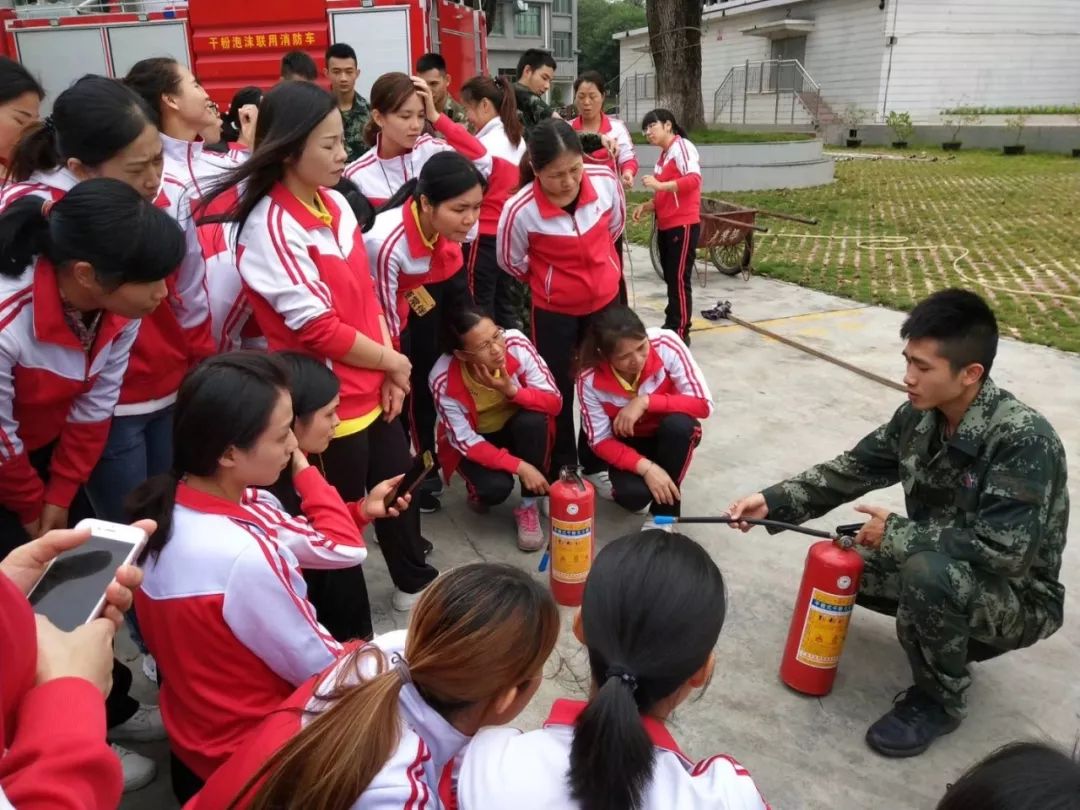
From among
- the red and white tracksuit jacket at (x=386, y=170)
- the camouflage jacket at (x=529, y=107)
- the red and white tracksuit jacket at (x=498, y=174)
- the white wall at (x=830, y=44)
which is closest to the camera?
the red and white tracksuit jacket at (x=386, y=170)

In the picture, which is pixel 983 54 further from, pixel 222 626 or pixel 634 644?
pixel 222 626

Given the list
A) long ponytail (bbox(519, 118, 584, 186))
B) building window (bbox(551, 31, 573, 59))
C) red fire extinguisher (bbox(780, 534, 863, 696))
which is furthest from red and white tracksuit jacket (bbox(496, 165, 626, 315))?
building window (bbox(551, 31, 573, 59))

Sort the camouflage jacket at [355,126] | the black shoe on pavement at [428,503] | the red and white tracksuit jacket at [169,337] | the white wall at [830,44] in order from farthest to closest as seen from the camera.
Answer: the white wall at [830,44] < the camouflage jacket at [355,126] < the black shoe on pavement at [428,503] < the red and white tracksuit jacket at [169,337]

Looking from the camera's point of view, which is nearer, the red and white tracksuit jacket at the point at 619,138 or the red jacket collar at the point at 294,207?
the red jacket collar at the point at 294,207

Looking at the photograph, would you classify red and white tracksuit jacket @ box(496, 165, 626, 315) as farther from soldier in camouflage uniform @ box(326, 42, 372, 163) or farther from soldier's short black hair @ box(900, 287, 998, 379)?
soldier's short black hair @ box(900, 287, 998, 379)

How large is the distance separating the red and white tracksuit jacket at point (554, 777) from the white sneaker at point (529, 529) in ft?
6.63

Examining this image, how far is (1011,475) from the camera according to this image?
2172 millimetres

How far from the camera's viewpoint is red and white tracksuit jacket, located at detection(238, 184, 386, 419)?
2.28 m

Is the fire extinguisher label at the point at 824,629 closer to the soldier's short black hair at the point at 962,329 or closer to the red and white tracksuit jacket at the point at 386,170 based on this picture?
the soldier's short black hair at the point at 962,329

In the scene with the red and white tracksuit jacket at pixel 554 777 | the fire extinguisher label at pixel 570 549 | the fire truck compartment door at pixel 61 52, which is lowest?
the fire extinguisher label at pixel 570 549

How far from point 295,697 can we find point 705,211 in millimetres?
6887

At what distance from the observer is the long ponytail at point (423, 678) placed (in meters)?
1.19

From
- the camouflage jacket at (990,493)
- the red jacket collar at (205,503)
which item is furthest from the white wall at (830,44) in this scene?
the red jacket collar at (205,503)

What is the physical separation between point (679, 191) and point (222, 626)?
16.3ft
